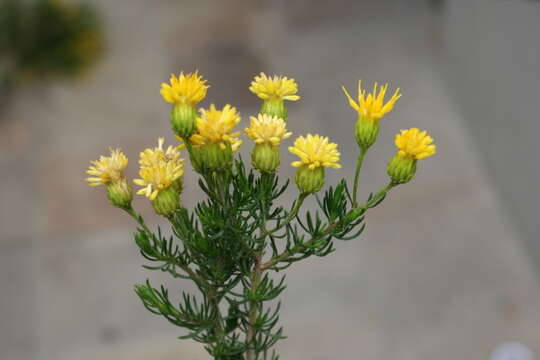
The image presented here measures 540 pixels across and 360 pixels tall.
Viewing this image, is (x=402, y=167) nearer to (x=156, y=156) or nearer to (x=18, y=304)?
(x=156, y=156)

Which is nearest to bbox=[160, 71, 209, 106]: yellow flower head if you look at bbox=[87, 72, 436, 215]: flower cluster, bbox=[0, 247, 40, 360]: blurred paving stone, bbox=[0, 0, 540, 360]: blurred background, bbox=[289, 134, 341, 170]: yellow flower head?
bbox=[87, 72, 436, 215]: flower cluster

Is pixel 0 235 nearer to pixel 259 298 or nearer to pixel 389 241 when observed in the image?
pixel 389 241

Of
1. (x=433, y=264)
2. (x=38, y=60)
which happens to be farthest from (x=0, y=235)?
(x=433, y=264)

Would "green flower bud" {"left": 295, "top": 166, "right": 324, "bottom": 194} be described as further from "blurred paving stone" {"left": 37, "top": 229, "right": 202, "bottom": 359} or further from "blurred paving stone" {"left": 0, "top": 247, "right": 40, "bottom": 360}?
"blurred paving stone" {"left": 0, "top": 247, "right": 40, "bottom": 360}

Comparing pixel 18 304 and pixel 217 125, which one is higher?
pixel 18 304

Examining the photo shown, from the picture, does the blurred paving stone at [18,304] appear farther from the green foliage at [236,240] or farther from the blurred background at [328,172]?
the green foliage at [236,240]

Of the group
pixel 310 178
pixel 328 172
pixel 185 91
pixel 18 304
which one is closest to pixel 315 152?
pixel 310 178
